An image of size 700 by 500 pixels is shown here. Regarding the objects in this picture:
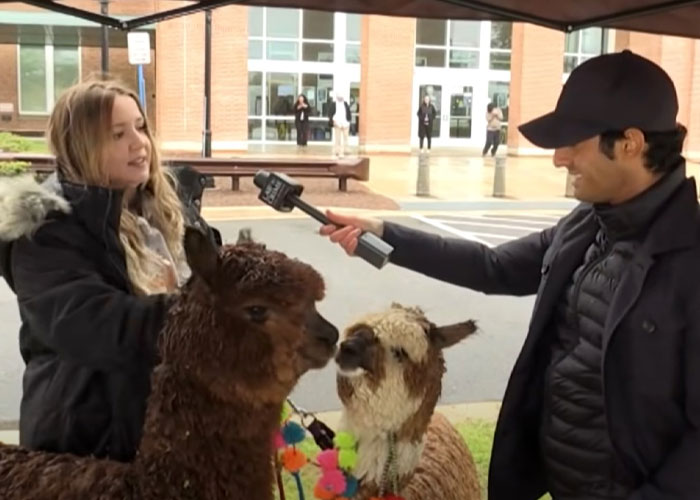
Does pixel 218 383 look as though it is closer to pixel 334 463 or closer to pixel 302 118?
pixel 334 463

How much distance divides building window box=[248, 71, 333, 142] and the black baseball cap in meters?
30.7

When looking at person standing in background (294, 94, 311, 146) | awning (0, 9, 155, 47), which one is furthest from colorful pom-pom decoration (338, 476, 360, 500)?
person standing in background (294, 94, 311, 146)

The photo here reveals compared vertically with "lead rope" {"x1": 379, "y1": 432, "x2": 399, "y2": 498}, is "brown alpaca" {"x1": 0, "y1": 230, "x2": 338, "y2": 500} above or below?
above

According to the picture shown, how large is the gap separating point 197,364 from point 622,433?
114 centimetres

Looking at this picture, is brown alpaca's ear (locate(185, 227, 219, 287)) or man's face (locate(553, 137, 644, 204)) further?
man's face (locate(553, 137, 644, 204))

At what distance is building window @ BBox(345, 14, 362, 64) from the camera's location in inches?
1298

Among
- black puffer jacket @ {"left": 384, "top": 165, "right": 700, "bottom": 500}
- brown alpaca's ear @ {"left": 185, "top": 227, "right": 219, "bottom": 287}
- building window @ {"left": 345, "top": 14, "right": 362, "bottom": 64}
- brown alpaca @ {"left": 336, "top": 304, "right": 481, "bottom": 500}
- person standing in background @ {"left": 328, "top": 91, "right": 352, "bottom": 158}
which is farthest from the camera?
building window @ {"left": 345, "top": 14, "right": 362, "bottom": 64}

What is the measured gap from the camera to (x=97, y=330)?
1.95 m

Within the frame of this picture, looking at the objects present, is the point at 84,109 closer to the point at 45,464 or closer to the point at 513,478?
the point at 45,464

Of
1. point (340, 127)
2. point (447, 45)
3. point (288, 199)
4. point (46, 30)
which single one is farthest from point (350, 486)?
point (447, 45)

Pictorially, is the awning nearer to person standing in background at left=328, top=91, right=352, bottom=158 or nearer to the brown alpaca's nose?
person standing in background at left=328, top=91, right=352, bottom=158

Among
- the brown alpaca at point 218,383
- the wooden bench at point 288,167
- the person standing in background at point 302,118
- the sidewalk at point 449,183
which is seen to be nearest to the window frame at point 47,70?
the person standing in background at point 302,118

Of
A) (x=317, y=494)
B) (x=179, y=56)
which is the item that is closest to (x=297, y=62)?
(x=179, y=56)

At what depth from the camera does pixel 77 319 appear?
77.6 inches
